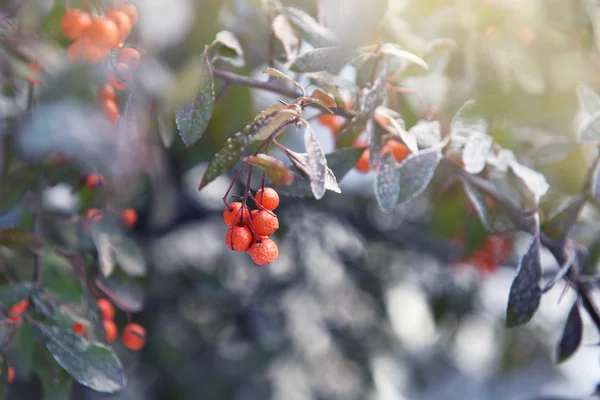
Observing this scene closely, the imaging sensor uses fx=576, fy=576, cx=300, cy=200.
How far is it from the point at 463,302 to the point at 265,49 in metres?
1.35

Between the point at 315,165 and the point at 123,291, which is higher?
the point at 315,165

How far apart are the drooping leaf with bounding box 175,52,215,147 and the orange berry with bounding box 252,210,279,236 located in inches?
4.8

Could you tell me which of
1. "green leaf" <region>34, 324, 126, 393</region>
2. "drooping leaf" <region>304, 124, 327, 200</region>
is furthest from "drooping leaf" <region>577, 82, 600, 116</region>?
"green leaf" <region>34, 324, 126, 393</region>

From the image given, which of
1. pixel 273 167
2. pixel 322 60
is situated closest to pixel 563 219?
pixel 322 60

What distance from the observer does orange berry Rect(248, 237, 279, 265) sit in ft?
2.27

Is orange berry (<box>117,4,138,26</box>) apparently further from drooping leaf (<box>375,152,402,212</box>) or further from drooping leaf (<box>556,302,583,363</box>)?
drooping leaf (<box>556,302,583,363</box>)

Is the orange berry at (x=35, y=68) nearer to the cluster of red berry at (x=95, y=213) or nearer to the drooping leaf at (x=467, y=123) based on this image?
the cluster of red berry at (x=95, y=213)

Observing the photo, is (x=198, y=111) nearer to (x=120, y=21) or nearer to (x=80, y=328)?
(x=120, y=21)

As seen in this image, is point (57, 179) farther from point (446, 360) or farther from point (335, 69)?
point (446, 360)

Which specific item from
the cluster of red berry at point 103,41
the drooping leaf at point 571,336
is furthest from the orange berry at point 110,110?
the drooping leaf at point 571,336

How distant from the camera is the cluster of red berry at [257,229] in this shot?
69 cm

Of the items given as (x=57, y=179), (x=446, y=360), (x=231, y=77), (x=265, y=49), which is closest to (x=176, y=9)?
(x=265, y=49)

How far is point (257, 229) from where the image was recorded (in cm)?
70

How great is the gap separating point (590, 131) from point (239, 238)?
1.86 feet
